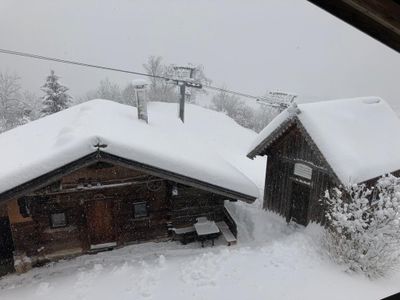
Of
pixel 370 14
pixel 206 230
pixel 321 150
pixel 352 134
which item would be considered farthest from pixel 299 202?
pixel 370 14

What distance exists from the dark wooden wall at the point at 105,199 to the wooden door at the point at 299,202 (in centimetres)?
353

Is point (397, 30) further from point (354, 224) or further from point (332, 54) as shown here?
point (332, 54)

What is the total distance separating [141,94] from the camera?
45.5 feet

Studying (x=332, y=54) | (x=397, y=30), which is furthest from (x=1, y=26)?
(x=397, y=30)

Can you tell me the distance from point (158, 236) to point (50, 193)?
4.15 meters

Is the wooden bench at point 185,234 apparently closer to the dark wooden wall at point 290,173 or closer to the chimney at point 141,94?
the dark wooden wall at point 290,173

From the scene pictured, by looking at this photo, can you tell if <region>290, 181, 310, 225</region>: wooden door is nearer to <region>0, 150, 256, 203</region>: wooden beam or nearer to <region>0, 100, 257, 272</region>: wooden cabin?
<region>0, 100, 257, 272</region>: wooden cabin

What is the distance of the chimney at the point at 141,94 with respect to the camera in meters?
13.7

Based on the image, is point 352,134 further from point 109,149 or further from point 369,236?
point 109,149

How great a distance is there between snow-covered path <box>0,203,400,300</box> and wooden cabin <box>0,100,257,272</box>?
74 cm

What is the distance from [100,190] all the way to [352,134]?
9.68 meters

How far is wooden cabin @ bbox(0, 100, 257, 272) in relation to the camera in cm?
989

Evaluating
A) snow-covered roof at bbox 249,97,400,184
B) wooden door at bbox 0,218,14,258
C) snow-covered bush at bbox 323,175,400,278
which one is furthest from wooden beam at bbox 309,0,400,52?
wooden door at bbox 0,218,14,258

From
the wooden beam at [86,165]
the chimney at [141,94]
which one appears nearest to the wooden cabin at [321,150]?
the wooden beam at [86,165]
